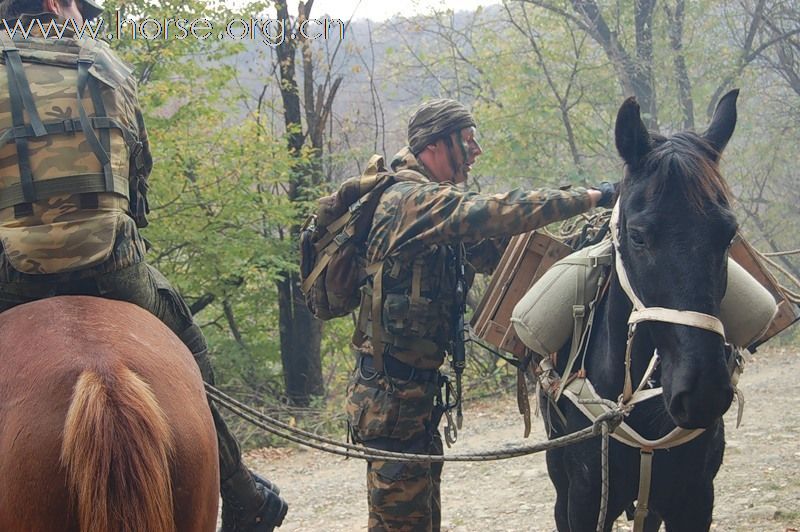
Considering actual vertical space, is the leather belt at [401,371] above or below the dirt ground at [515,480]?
above

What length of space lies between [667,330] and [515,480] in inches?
205

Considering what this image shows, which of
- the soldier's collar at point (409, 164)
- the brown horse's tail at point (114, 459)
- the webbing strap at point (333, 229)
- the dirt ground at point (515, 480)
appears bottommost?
the dirt ground at point (515, 480)

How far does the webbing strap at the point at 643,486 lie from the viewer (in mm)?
3186

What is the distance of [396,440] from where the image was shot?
4141 millimetres

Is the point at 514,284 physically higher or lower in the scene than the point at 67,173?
lower

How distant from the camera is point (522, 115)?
50.8 ft

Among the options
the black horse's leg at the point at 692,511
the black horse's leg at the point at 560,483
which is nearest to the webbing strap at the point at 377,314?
the black horse's leg at the point at 560,483

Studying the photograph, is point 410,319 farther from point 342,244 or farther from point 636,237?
point 636,237

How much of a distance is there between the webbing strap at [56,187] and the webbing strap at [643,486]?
223cm

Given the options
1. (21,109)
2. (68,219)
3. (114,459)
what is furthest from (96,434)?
(21,109)

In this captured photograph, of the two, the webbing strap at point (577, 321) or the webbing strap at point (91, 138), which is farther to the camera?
the webbing strap at point (577, 321)

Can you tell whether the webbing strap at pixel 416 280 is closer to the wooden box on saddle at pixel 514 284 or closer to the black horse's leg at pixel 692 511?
the wooden box on saddle at pixel 514 284

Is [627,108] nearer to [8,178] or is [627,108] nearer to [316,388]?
[8,178]

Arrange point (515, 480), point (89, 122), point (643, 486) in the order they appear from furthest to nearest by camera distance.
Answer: point (515, 480), point (643, 486), point (89, 122)
